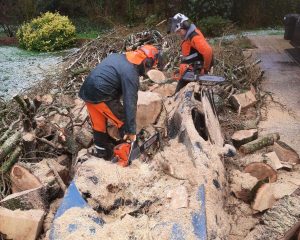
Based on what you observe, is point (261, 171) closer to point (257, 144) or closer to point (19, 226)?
point (257, 144)

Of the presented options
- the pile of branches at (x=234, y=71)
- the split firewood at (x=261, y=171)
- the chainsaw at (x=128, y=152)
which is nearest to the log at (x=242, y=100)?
the pile of branches at (x=234, y=71)

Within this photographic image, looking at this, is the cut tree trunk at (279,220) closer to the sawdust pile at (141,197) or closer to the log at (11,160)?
the sawdust pile at (141,197)

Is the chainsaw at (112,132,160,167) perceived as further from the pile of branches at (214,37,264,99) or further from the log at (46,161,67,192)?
the pile of branches at (214,37,264,99)

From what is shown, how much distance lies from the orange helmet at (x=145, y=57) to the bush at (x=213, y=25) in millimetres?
10680

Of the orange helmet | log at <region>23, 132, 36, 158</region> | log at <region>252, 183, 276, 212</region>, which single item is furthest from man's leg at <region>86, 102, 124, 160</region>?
log at <region>252, 183, 276, 212</region>

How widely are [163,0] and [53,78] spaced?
9684 mm

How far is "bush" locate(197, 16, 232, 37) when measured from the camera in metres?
14.7

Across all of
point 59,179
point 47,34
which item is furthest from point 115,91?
point 47,34

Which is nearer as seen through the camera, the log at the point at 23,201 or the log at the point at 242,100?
the log at the point at 23,201

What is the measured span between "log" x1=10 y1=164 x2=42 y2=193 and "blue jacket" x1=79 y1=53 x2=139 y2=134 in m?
1.09

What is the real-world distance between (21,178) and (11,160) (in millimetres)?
464

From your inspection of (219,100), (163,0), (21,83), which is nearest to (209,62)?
(219,100)

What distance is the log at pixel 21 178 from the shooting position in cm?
455

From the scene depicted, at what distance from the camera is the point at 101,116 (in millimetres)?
4930
